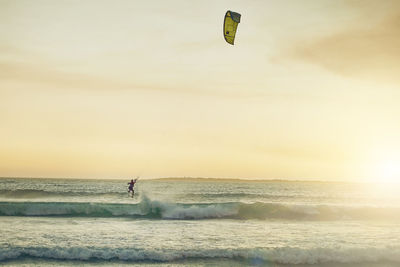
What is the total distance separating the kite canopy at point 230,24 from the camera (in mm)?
12164

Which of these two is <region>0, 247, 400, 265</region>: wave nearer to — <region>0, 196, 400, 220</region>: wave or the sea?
the sea

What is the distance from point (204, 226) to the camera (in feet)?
64.3

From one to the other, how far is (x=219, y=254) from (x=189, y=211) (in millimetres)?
11587

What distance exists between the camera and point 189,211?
2466 cm

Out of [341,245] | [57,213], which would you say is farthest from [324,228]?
[57,213]

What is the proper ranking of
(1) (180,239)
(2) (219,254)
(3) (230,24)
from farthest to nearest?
(1) (180,239) < (2) (219,254) < (3) (230,24)

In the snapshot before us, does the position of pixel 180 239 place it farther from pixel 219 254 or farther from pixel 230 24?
pixel 230 24

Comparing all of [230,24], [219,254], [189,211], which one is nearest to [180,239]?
[219,254]

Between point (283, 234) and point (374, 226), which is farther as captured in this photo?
point (374, 226)

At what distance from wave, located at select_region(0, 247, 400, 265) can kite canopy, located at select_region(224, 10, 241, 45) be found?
6.63 meters

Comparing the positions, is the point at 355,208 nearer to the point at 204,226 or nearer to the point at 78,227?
the point at 204,226

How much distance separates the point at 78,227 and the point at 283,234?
883cm

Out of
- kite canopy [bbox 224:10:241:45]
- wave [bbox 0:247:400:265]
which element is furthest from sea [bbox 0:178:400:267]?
kite canopy [bbox 224:10:241:45]

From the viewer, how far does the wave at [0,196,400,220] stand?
78.3ft
